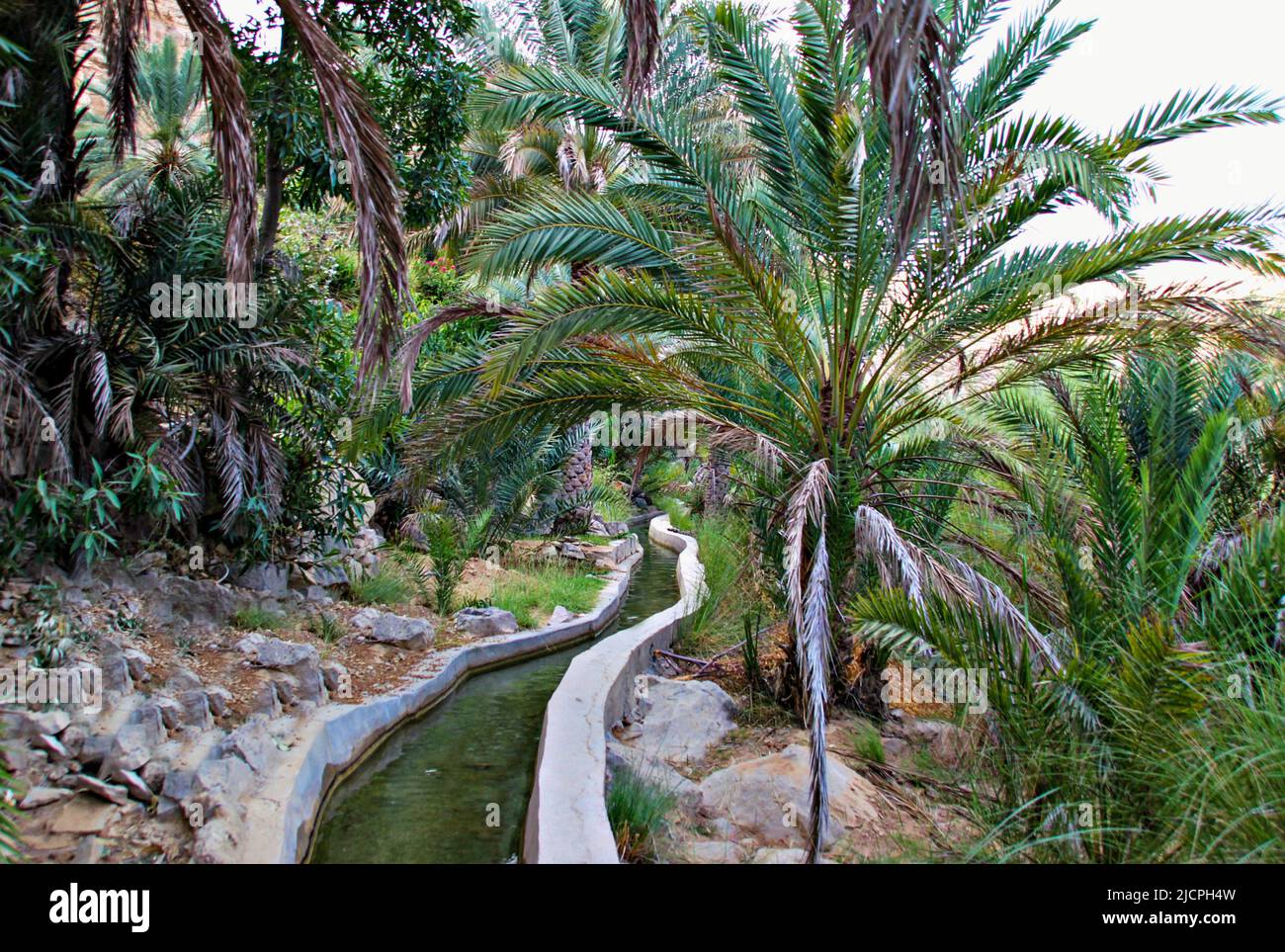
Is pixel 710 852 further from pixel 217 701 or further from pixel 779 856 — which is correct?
pixel 217 701

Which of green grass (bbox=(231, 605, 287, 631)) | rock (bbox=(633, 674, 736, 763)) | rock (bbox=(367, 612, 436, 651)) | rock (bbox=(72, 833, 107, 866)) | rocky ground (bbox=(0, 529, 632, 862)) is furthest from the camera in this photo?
rock (bbox=(367, 612, 436, 651))

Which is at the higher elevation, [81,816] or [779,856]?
[81,816]

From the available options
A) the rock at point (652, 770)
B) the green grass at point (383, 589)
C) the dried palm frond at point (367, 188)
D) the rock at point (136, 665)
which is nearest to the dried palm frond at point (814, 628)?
the rock at point (652, 770)

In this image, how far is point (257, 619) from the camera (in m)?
6.96

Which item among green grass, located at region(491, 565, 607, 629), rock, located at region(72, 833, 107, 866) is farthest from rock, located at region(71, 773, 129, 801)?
green grass, located at region(491, 565, 607, 629)

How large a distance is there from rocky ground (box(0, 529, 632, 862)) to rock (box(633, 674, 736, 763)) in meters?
2.28

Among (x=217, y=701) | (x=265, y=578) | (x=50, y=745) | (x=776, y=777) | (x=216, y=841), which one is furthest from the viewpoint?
(x=265, y=578)

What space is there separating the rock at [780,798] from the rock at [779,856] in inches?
4.9

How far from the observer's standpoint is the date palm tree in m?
4.84

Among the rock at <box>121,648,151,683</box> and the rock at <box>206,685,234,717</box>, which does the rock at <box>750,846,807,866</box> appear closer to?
the rock at <box>206,685,234,717</box>

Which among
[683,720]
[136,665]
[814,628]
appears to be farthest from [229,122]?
[683,720]

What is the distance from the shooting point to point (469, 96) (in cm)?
804

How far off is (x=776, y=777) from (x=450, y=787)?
217 centimetres

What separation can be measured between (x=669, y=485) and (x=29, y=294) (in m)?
23.8
